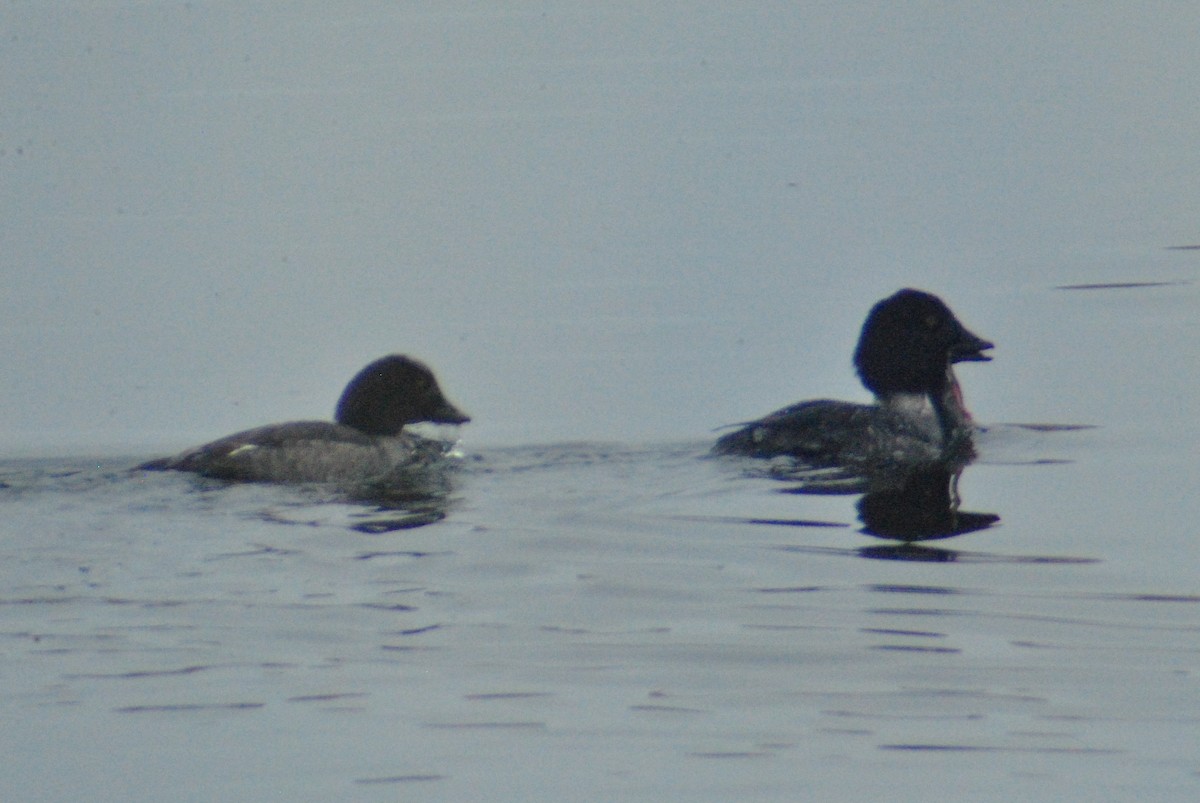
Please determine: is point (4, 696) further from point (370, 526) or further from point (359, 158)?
point (359, 158)

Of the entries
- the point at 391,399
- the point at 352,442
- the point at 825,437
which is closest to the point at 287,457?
the point at 352,442

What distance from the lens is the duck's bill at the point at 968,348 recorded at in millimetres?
15375

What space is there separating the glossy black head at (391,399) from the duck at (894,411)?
1.88 metres

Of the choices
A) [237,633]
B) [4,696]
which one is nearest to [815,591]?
[237,633]

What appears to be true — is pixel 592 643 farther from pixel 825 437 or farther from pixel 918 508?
pixel 825 437

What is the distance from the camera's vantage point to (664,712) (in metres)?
8.25

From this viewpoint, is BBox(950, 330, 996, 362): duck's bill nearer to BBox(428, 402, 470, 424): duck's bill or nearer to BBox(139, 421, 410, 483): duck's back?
BBox(428, 402, 470, 424): duck's bill

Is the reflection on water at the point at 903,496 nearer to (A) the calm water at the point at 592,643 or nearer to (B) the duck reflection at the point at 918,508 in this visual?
(B) the duck reflection at the point at 918,508

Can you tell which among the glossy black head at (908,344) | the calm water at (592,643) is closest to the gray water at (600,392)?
the calm water at (592,643)

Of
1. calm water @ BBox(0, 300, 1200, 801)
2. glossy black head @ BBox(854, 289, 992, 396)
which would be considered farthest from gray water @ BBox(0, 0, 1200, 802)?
glossy black head @ BBox(854, 289, 992, 396)

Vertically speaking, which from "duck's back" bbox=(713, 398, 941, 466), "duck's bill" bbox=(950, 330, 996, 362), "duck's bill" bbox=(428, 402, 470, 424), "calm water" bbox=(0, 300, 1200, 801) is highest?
"duck's bill" bbox=(950, 330, 996, 362)

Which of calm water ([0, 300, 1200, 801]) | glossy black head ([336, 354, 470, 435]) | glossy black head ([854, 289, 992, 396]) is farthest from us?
glossy black head ([854, 289, 992, 396])

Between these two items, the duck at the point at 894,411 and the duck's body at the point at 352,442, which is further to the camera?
the duck at the point at 894,411

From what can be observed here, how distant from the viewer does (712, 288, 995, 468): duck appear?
13.7 metres
